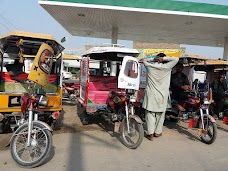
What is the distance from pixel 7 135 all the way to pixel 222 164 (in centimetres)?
461

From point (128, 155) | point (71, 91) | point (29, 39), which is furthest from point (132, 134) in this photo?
point (71, 91)

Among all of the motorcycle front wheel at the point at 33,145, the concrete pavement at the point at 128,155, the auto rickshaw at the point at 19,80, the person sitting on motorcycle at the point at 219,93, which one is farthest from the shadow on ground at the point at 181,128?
the motorcycle front wheel at the point at 33,145

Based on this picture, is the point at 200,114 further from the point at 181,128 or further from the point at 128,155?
the point at 128,155

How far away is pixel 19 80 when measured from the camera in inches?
253

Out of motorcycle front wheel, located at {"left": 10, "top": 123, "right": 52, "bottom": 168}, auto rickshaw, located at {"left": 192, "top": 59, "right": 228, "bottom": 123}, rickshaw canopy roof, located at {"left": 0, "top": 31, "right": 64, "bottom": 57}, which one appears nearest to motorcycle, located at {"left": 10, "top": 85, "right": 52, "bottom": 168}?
motorcycle front wheel, located at {"left": 10, "top": 123, "right": 52, "bottom": 168}

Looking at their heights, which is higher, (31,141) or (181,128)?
(31,141)

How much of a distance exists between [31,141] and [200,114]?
3792 mm

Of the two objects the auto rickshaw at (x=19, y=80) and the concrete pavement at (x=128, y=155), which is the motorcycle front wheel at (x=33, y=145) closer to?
the concrete pavement at (x=128, y=155)

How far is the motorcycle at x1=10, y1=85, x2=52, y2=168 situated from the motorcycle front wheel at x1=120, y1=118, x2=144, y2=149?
1.76 meters

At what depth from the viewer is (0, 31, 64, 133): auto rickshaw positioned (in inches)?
201

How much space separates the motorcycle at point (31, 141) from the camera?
147 inches

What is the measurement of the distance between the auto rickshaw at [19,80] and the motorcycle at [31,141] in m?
1.02

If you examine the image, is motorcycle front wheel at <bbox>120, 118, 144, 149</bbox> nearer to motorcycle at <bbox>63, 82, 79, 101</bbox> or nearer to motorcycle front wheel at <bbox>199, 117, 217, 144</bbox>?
motorcycle front wheel at <bbox>199, 117, 217, 144</bbox>

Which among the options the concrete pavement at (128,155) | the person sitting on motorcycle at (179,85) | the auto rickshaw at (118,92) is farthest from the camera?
the person sitting on motorcycle at (179,85)
